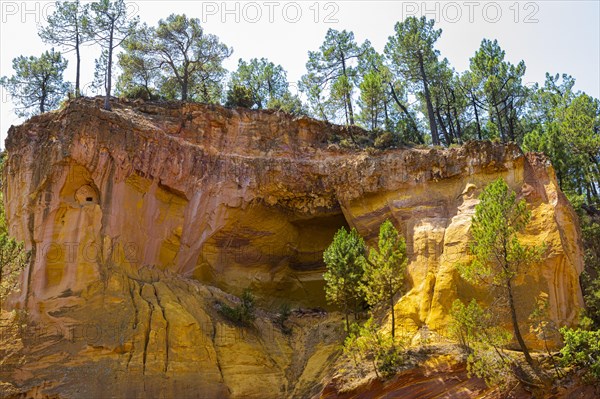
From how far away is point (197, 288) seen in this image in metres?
29.4

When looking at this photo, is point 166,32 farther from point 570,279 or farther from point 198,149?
point 570,279

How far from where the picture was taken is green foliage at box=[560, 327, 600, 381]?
74.1 feet

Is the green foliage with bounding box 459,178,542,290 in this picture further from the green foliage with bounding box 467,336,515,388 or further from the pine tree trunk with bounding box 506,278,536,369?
the green foliage with bounding box 467,336,515,388

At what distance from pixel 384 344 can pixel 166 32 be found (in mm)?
Result: 26310

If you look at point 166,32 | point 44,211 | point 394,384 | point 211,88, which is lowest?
point 394,384

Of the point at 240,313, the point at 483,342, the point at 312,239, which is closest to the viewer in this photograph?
the point at 483,342

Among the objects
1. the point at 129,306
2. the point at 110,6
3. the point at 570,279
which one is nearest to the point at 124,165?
the point at 129,306

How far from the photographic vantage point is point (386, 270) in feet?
82.8

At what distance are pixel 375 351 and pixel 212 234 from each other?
1124 centimetres

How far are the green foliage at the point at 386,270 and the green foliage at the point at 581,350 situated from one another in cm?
644

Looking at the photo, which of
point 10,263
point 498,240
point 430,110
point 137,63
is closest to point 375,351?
point 498,240

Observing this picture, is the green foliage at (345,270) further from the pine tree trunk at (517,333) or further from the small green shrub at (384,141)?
the small green shrub at (384,141)

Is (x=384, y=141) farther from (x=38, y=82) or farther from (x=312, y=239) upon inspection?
(x=38, y=82)

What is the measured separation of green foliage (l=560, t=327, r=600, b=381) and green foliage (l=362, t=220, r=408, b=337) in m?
6.44
